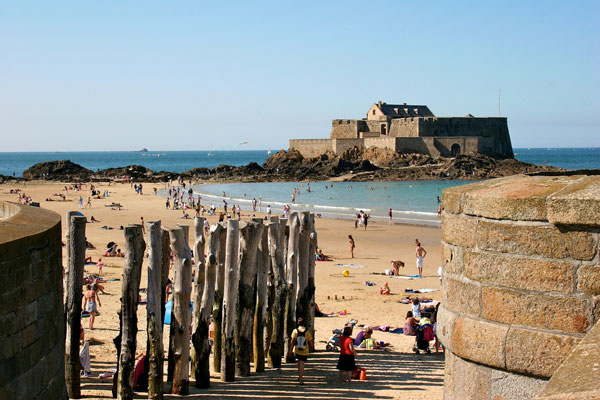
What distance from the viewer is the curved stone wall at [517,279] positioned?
3.69m

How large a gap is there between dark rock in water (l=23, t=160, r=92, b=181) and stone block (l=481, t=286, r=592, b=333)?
75701 millimetres

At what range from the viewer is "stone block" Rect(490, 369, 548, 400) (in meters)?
3.86

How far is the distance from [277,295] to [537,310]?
6.48 m

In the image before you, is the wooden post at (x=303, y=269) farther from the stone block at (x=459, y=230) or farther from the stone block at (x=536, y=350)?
the stone block at (x=536, y=350)

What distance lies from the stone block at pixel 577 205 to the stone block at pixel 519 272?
24 cm

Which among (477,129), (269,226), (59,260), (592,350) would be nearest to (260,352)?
(269,226)

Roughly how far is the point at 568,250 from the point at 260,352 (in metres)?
6.30

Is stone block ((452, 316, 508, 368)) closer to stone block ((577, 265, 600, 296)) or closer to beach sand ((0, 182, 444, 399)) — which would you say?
stone block ((577, 265, 600, 296))

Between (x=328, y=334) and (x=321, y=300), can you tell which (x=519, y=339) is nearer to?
(x=328, y=334)

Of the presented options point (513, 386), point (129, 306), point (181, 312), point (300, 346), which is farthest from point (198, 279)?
point (513, 386)

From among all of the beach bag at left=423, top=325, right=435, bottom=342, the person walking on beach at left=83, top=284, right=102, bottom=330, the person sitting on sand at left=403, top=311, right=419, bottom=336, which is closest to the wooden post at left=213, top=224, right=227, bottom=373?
the person walking on beach at left=83, top=284, right=102, bottom=330

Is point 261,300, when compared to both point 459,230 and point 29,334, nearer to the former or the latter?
point 29,334

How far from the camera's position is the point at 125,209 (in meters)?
42.9

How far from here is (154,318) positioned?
775 cm
